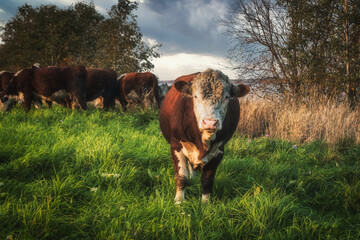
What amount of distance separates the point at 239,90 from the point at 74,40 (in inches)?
1001

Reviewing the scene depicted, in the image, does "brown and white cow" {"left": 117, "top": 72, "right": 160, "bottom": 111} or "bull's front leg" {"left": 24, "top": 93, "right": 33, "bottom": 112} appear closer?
"bull's front leg" {"left": 24, "top": 93, "right": 33, "bottom": 112}

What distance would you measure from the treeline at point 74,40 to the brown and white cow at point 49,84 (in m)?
12.9

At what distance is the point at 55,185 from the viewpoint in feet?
8.26

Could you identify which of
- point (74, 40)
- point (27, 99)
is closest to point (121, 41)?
point (74, 40)

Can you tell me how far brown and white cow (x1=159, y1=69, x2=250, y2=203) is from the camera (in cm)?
220

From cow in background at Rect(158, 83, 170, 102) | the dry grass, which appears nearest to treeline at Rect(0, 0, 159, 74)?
cow in background at Rect(158, 83, 170, 102)

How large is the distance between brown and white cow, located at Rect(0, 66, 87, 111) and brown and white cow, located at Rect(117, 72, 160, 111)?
93.0 inches

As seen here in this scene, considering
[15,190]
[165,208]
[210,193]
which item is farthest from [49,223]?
[210,193]

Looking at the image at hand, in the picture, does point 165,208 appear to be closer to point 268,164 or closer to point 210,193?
point 210,193

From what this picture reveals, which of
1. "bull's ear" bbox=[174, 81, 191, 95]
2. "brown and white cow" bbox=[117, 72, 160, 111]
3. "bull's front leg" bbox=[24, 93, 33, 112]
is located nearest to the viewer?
"bull's ear" bbox=[174, 81, 191, 95]

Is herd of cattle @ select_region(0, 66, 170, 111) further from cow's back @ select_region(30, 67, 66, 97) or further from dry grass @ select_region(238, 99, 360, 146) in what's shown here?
dry grass @ select_region(238, 99, 360, 146)

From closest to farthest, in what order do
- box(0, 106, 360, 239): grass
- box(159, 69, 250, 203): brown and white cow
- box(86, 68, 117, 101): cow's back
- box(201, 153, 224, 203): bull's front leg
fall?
1. box(0, 106, 360, 239): grass
2. box(159, 69, 250, 203): brown and white cow
3. box(201, 153, 224, 203): bull's front leg
4. box(86, 68, 117, 101): cow's back

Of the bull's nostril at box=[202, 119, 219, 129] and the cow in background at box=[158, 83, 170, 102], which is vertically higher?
the cow in background at box=[158, 83, 170, 102]

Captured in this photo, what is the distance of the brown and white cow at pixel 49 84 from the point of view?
7355mm
